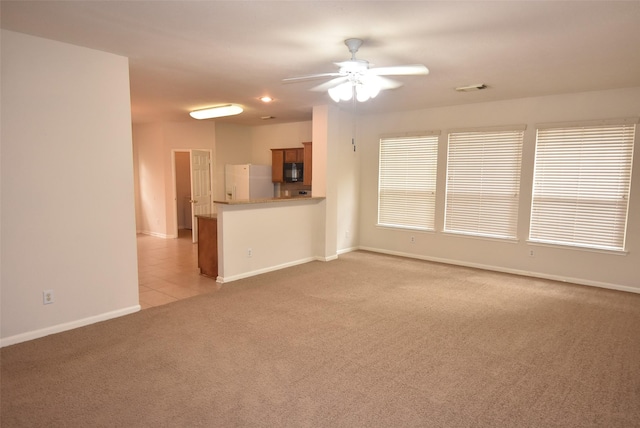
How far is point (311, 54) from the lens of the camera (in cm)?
350

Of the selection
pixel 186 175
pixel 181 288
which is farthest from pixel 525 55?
pixel 186 175

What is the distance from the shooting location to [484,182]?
5.88 meters

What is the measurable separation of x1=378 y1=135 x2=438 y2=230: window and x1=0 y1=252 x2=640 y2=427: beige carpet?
7.22 ft

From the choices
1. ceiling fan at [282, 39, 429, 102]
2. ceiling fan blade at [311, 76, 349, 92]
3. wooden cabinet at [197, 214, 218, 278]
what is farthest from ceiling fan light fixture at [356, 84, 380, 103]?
wooden cabinet at [197, 214, 218, 278]

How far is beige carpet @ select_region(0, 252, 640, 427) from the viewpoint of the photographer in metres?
2.33

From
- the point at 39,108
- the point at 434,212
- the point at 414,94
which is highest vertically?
the point at 414,94

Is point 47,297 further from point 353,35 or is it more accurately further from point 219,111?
point 219,111

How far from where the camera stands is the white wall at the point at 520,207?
479 centimetres

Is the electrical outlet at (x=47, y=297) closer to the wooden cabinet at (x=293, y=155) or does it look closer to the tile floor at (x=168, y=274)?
the tile floor at (x=168, y=274)

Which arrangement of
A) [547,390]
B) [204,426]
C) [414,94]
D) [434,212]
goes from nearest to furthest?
[204,426], [547,390], [414,94], [434,212]

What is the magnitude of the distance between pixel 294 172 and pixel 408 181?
2.37 metres

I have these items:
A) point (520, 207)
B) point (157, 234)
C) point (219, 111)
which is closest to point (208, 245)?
point (219, 111)

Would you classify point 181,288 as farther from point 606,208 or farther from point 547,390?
point 606,208

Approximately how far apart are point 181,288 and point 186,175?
5.54 m
